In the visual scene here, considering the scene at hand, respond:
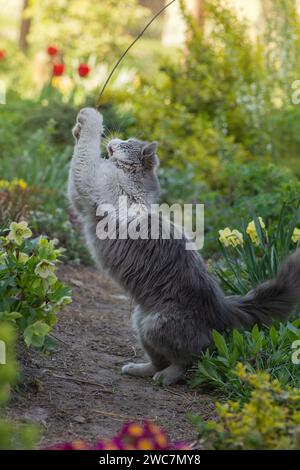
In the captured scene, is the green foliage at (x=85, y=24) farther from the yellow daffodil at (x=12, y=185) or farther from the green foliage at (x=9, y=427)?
the green foliage at (x=9, y=427)

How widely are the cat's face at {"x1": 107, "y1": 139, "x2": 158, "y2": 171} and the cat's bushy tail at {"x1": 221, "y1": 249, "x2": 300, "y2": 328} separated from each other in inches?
43.2

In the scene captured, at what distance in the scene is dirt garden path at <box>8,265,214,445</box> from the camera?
356 cm

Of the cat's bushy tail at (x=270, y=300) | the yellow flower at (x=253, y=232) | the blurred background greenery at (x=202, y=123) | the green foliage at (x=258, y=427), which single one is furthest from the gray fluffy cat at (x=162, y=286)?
the blurred background greenery at (x=202, y=123)

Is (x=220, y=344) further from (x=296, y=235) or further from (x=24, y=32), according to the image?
(x=24, y=32)

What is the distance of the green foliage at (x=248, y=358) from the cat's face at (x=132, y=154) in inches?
52.2

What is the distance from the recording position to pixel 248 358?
4199 millimetres

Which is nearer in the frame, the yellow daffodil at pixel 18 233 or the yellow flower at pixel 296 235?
the yellow daffodil at pixel 18 233

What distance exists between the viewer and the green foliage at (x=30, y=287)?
145 inches

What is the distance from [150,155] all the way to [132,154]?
12cm

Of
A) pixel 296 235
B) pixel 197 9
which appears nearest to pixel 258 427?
pixel 296 235

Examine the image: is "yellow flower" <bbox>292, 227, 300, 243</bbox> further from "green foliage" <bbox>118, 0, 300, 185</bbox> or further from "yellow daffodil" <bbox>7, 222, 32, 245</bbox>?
"green foliage" <bbox>118, 0, 300, 185</bbox>

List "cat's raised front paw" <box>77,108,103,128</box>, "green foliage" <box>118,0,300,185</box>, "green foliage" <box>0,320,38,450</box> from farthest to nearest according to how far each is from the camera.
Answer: "green foliage" <box>118,0,300,185</box>, "cat's raised front paw" <box>77,108,103,128</box>, "green foliage" <box>0,320,38,450</box>

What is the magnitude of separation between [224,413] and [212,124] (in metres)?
7.08

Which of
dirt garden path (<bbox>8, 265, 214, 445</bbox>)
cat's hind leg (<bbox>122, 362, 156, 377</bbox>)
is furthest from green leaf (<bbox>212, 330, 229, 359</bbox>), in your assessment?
cat's hind leg (<bbox>122, 362, 156, 377</bbox>)
